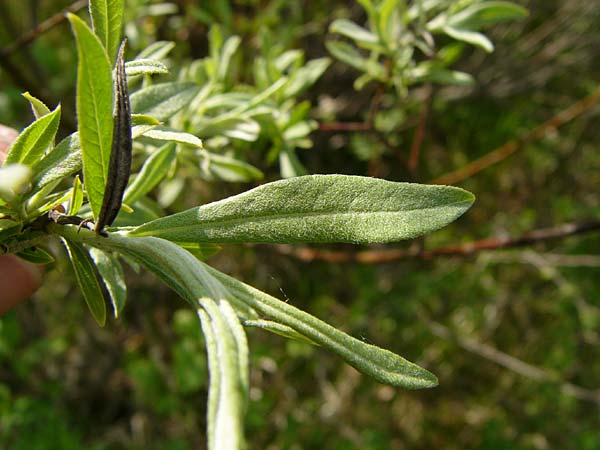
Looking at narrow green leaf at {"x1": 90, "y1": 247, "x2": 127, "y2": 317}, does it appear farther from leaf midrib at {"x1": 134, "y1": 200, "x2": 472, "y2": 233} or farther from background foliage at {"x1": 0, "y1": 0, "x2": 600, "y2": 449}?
background foliage at {"x1": 0, "y1": 0, "x2": 600, "y2": 449}

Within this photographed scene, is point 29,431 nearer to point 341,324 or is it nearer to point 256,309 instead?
point 341,324

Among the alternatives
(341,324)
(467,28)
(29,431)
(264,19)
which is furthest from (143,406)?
(467,28)

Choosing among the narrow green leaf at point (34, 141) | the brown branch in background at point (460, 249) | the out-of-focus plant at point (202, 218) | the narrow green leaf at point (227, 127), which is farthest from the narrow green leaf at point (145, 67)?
the brown branch in background at point (460, 249)

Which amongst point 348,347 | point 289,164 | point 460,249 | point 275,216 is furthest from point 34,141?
point 460,249

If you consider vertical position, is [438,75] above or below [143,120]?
below

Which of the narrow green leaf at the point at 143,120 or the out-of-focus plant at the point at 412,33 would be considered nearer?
the narrow green leaf at the point at 143,120

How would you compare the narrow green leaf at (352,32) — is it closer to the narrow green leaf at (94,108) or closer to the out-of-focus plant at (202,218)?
the out-of-focus plant at (202,218)

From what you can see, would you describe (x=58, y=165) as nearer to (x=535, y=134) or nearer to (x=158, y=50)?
(x=158, y=50)
